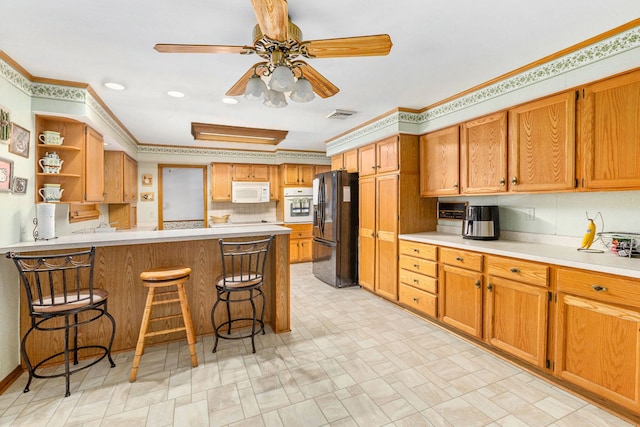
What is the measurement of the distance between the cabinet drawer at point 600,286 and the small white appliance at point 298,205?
14.9ft

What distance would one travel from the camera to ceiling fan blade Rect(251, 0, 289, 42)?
4.20 feet

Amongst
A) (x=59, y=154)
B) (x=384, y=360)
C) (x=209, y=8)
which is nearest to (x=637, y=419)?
(x=384, y=360)

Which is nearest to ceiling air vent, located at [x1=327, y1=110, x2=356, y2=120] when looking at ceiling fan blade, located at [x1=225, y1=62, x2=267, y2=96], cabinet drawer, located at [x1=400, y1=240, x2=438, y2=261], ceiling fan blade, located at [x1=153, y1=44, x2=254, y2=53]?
ceiling fan blade, located at [x1=225, y1=62, x2=267, y2=96]

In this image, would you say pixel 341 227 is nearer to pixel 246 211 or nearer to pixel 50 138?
pixel 246 211

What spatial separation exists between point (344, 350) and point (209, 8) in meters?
2.62

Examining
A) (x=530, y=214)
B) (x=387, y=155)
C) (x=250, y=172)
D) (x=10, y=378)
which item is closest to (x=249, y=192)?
(x=250, y=172)

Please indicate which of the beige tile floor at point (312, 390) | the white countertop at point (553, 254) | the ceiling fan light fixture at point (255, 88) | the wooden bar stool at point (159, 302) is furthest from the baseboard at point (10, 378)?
the white countertop at point (553, 254)

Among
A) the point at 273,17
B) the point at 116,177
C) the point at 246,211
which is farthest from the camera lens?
the point at 246,211

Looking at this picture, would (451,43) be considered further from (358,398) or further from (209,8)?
(358,398)

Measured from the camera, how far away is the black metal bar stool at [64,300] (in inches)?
74.6

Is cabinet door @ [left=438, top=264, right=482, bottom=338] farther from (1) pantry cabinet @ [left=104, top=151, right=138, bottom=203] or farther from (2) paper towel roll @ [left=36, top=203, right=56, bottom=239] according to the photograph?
(1) pantry cabinet @ [left=104, top=151, right=138, bottom=203]

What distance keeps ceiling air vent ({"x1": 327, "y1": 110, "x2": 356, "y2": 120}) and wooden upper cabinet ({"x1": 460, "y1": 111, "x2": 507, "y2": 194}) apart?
1277mm

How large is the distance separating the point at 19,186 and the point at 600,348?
165 inches

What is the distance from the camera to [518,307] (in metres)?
2.27
